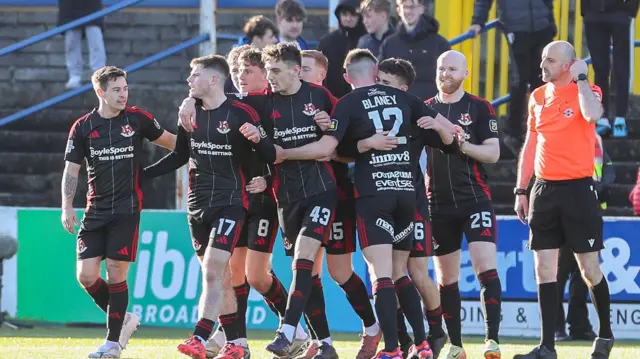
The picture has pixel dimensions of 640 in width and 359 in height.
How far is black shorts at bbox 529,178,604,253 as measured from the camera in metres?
9.79

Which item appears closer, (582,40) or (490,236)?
(490,236)

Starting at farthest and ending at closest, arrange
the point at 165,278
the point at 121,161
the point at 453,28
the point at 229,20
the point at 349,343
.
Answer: the point at 229,20
the point at 453,28
the point at 165,278
the point at 349,343
the point at 121,161

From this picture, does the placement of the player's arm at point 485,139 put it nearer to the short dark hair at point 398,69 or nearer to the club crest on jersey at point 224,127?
the short dark hair at point 398,69

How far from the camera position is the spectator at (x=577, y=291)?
12.4 meters

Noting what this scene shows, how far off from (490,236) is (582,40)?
686cm

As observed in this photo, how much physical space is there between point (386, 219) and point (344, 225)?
0.62 m

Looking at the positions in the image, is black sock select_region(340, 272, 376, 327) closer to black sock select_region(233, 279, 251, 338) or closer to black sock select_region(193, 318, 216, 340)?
black sock select_region(233, 279, 251, 338)

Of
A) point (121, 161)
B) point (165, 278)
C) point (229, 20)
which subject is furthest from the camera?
point (229, 20)

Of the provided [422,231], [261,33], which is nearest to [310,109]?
[422,231]

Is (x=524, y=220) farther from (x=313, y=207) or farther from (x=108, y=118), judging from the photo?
(x=108, y=118)

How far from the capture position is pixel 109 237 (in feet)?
33.6

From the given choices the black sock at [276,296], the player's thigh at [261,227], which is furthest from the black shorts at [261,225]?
the black sock at [276,296]

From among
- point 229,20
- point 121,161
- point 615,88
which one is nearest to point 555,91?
point 121,161

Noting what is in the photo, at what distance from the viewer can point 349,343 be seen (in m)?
12.1
